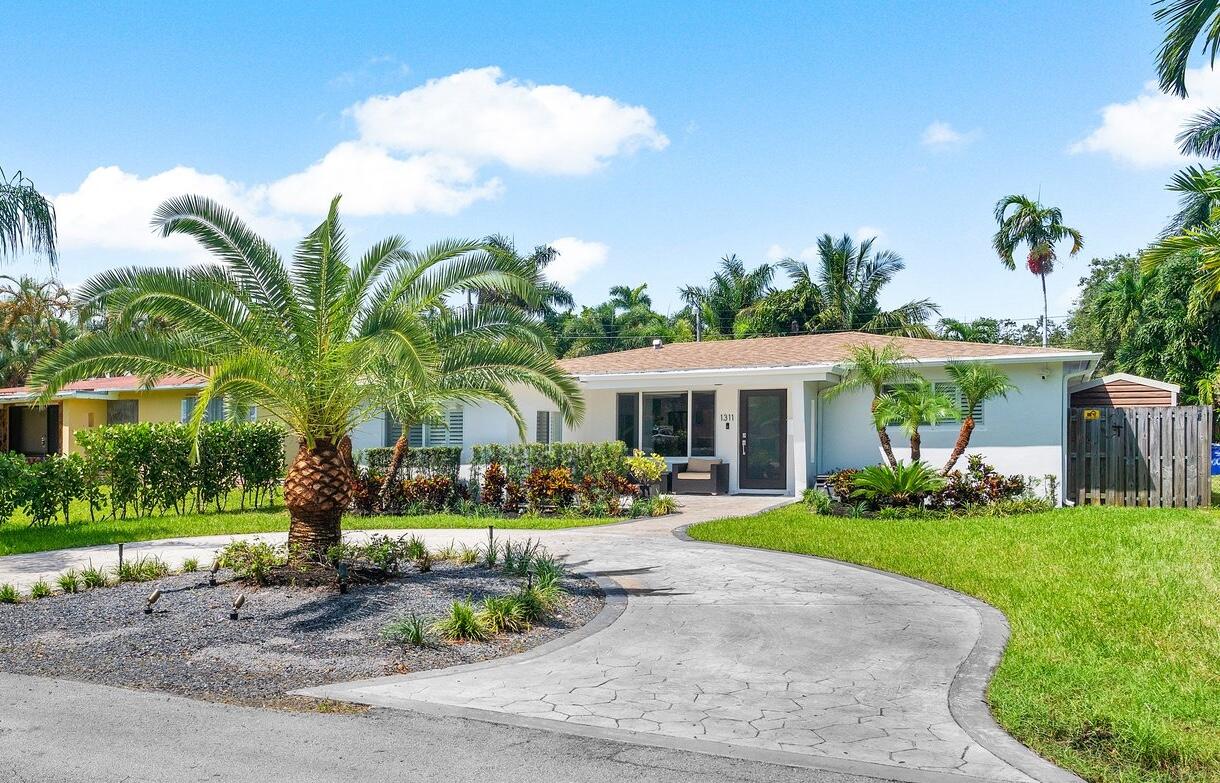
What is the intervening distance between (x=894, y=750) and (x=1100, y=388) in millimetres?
17141

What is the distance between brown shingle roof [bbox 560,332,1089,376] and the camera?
17156 millimetres

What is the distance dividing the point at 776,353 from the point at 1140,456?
7.65 meters

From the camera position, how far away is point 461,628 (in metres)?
6.85

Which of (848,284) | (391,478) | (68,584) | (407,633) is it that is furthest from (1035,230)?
(68,584)

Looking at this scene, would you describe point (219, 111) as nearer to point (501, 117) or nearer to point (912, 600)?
point (501, 117)

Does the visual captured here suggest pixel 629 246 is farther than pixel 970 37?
Yes

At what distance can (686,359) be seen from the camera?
66.7 feet

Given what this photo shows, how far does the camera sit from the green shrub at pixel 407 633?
665cm

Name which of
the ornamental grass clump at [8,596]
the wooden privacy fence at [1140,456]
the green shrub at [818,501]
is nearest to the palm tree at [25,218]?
the ornamental grass clump at [8,596]

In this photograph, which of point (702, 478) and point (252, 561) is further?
point (702, 478)

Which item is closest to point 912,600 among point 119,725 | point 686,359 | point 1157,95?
point 119,725

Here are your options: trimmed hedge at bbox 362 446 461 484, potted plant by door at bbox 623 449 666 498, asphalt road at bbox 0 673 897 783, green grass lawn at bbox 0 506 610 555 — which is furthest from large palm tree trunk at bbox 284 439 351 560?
potted plant by door at bbox 623 449 666 498

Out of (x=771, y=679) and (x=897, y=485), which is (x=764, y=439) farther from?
(x=771, y=679)

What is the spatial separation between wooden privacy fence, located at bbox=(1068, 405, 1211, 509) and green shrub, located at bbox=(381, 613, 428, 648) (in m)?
14.5
